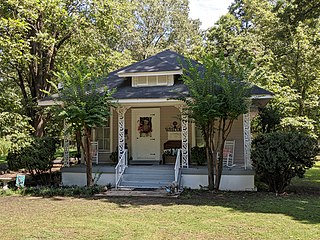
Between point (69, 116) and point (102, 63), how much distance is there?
7.88 meters

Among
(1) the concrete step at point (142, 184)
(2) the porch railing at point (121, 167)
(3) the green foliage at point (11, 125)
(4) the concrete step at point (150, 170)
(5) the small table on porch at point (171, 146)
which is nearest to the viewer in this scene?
(1) the concrete step at point (142, 184)

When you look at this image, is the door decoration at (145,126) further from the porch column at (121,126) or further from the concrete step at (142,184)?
the concrete step at (142,184)

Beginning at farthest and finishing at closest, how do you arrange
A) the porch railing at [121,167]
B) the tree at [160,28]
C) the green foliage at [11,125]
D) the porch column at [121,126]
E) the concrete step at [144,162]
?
the tree at [160,28] < the concrete step at [144,162] < the green foliage at [11,125] < the porch column at [121,126] < the porch railing at [121,167]

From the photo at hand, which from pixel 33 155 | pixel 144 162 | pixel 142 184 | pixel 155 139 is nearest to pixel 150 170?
pixel 142 184

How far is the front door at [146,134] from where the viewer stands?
1395 centimetres

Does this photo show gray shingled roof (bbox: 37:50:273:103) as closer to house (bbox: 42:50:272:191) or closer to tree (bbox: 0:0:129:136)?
house (bbox: 42:50:272:191)

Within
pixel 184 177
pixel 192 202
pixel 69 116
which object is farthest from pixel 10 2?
pixel 192 202

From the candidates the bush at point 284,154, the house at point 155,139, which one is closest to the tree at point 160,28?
the house at point 155,139

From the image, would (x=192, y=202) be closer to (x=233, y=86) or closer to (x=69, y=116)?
(x=233, y=86)

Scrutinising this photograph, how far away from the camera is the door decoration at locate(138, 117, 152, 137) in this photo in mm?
13996

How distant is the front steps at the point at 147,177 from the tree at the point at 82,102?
2.10 m

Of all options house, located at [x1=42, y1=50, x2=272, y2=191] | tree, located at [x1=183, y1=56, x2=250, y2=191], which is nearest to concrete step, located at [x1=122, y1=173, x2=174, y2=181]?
house, located at [x1=42, y1=50, x2=272, y2=191]

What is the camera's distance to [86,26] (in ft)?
54.2

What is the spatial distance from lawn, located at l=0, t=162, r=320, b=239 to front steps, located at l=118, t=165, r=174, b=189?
1.67 m
